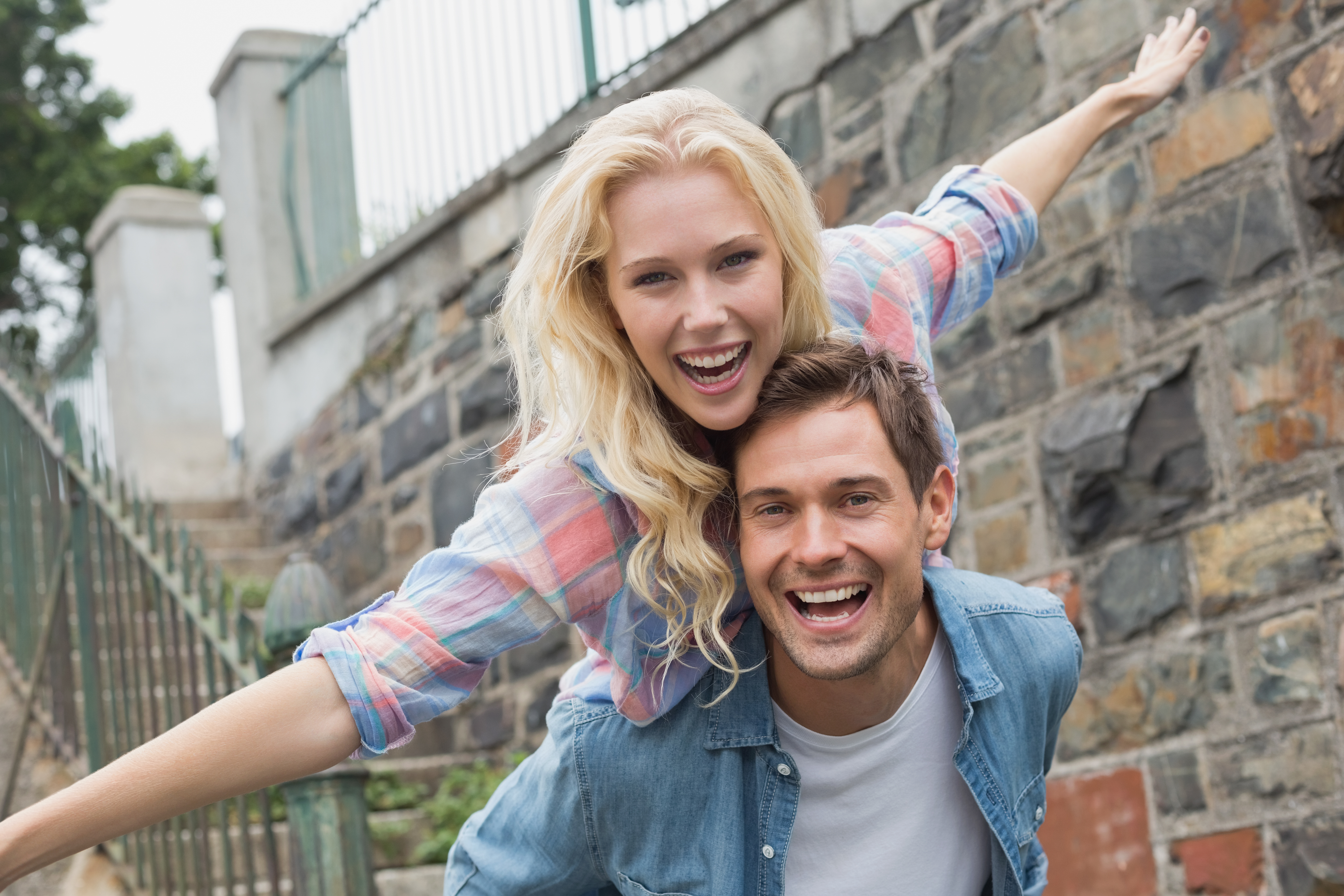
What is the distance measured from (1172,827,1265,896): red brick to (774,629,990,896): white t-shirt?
1.00 metres

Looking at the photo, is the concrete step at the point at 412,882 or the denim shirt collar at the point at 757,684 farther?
the concrete step at the point at 412,882

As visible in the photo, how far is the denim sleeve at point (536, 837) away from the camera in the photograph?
2.43 metres

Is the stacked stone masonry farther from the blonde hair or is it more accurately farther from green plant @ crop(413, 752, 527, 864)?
green plant @ crop(413, 752, 527, 864)

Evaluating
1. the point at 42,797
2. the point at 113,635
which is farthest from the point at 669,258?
the point at 42,797

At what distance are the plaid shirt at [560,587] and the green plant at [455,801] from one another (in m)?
2.16

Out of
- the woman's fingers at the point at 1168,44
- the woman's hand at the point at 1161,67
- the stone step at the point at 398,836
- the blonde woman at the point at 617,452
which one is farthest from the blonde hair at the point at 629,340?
the stone step at the point at 398,836

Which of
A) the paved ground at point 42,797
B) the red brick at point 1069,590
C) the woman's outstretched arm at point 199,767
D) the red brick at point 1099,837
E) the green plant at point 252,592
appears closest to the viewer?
the woman's outstretched arm at point 199,767

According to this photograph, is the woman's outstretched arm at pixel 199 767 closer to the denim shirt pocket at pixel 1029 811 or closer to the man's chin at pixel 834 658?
the man's chin at pixel 834 658

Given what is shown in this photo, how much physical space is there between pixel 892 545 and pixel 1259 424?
1.35m

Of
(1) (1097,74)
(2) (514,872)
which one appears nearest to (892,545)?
(2) (514,872)

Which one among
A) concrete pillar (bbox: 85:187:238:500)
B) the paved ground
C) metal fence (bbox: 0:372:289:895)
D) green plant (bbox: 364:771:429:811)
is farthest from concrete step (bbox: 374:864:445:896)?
concrete pillar (bbox: 85:187:238:500)

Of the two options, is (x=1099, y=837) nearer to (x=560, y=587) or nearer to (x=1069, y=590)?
(x=1069, y=590)

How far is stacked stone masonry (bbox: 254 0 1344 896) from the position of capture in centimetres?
302

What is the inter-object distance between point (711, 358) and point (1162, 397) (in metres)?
1.56
